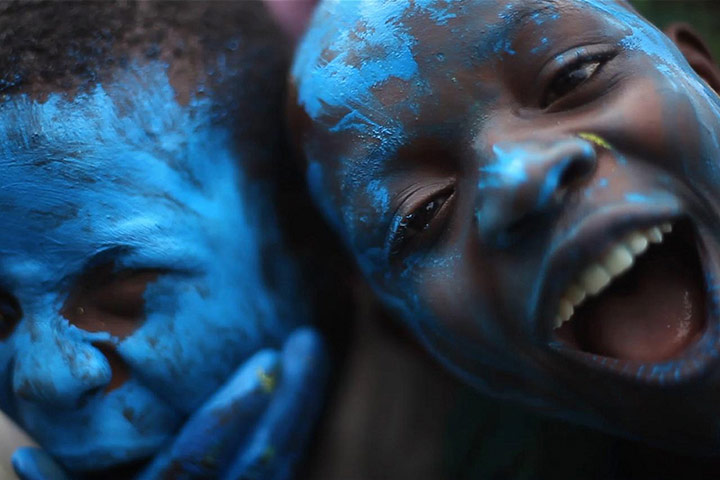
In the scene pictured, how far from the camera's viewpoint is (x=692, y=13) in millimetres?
1075

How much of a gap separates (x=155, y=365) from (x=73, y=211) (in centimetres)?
17

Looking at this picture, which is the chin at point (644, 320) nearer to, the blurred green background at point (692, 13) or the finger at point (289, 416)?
the finger at point (289, 416)

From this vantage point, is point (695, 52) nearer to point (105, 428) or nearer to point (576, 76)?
point (576, 76)

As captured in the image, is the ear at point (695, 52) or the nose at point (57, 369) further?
the ear at point (695, 52)

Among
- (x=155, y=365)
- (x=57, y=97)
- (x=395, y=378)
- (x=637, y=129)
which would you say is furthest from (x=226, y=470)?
(x=637, y=129)

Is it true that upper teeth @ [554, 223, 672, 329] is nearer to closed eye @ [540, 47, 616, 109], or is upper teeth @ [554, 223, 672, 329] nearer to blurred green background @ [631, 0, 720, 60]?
closed eye @ [540, 47, 616, 109]

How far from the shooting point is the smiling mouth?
1.82 feet

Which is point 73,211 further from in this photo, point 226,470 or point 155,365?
point 226,470

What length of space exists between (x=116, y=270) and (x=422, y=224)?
309 millimetres

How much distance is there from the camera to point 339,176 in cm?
71

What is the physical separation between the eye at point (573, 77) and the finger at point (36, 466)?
60 centimetres

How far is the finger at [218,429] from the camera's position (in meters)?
0.71

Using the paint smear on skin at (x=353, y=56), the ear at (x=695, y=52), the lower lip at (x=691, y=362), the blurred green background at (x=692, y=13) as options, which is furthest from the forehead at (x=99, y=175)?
the blurred green background at (x=692, y=13)

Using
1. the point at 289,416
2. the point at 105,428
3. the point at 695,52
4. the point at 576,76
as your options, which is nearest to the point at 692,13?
the point at 695,52
